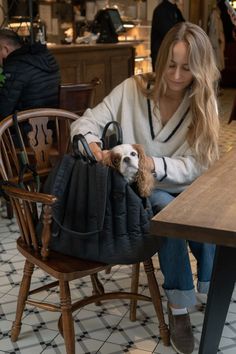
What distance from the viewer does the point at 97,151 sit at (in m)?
1.90

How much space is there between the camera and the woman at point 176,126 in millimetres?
1915

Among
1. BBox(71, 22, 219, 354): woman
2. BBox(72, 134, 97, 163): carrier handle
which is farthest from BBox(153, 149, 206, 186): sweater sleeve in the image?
BBox(72, 134, 97, 163): carrier handle

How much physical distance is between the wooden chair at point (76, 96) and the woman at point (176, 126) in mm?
740

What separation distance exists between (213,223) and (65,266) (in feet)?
2.15

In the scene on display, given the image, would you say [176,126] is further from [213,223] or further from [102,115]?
[213,223]

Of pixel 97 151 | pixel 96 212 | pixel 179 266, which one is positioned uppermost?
pixel 97 151

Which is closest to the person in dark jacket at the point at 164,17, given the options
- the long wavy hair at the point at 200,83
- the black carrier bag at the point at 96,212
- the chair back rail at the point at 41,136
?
the chair back rail at the point at 41,136

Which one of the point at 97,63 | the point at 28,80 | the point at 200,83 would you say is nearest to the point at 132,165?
the point at 200,83

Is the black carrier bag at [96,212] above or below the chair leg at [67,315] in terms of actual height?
above

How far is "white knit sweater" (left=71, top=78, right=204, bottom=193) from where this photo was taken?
197cm

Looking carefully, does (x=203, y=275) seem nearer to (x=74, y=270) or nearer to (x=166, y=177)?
(x=166, y=177)

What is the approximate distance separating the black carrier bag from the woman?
0.17m

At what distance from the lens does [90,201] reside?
1698 mm

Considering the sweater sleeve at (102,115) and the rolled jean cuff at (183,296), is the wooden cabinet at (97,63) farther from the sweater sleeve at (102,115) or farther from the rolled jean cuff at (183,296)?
the rolled jean cuff at (183,296)
